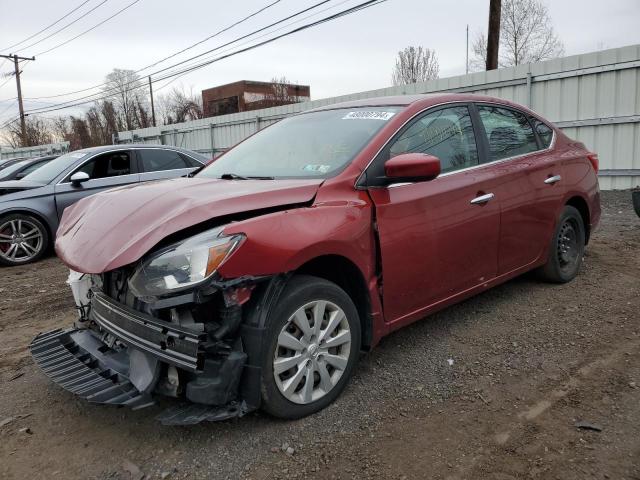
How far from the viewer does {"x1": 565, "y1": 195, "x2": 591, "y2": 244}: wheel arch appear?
4.72m

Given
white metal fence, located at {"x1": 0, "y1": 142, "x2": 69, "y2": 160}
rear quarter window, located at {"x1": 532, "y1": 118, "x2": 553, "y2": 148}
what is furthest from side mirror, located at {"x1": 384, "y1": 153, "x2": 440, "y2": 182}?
white metal fence, located at {"x1": 0, "y1": 142, "x2": 69, "y2": 160}

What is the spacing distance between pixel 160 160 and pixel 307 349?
6.34 meters

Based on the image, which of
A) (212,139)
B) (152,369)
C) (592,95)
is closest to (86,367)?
(152,369)

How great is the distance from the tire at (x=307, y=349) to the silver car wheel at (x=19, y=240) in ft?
19.6

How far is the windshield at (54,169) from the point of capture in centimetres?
749

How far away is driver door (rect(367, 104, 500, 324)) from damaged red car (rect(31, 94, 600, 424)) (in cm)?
1

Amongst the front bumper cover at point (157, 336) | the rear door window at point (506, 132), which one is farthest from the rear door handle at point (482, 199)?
the front bumper cover at point (157, 336)

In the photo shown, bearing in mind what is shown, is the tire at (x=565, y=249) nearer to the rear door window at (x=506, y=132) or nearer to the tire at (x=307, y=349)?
the rear door window at (x=506, y=132)

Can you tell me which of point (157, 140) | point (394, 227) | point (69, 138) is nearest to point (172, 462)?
point (394, 227)

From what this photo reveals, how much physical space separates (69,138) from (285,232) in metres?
60.6

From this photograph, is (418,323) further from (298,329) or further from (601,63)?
(601,63)

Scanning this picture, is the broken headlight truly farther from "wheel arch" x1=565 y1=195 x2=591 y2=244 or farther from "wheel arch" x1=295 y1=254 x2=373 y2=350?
"wheel arch" x1=565 y1=195 x2=591 y2=244

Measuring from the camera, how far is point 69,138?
55.6 metres

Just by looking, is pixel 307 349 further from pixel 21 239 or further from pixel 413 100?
pixel 21 239
